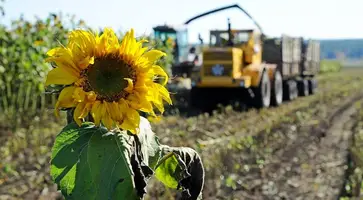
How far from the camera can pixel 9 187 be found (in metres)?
5.18

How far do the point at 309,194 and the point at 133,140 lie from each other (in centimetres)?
440

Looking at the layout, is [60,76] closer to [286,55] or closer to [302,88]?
[286,55]

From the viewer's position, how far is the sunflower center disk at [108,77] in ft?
3.62

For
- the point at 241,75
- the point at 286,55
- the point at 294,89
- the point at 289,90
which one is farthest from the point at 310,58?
the point at 241,75

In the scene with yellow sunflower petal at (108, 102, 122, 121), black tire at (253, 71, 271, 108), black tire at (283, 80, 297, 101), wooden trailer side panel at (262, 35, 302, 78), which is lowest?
black tire at (283, 80, 297, 101)

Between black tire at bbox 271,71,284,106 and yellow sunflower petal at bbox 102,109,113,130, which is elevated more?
yellow sunflower petal at bbox 102,109,113,130

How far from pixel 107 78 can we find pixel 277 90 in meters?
12.2

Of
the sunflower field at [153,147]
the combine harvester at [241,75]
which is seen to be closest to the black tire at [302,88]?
the combine harvester at [241,75]

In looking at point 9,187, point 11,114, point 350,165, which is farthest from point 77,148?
point 11,114

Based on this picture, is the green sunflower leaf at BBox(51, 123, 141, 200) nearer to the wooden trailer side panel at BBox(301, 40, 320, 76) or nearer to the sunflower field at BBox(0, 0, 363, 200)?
the sunflower field at BBox(0, 0, 363, 200)

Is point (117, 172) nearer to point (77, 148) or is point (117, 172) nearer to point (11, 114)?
point (77, 148)

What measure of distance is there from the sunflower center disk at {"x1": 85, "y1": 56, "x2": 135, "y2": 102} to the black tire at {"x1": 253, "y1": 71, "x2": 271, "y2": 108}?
10.6m

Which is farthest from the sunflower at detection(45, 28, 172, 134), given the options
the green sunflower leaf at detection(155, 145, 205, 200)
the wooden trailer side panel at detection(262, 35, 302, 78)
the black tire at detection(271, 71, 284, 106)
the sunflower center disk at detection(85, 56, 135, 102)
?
the black tire at detection(271, 71, 284, 106)

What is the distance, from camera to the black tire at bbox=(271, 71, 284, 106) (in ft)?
42.1
